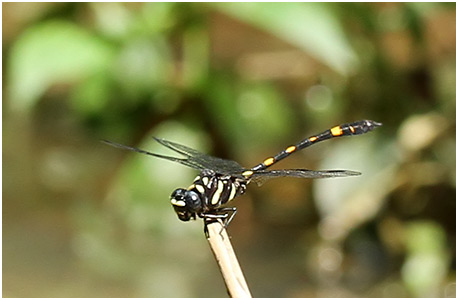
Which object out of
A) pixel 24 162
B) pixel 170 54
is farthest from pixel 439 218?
pixel 24 162

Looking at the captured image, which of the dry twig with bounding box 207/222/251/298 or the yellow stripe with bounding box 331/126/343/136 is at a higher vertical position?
the yellow stripe with bounding box 331/126/343/136

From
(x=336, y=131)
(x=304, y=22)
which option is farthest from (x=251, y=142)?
(x=336, y=131)

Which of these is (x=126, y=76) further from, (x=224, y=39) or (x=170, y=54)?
(x=224, y=39)

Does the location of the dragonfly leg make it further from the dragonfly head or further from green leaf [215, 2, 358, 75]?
green leaf [215, 2, 358, 75]

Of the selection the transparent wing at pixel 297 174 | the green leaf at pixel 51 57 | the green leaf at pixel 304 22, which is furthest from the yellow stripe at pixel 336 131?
the green leaf at pixel 51 57

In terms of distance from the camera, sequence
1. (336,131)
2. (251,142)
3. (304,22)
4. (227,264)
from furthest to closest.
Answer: (251,142) → (304,22) → (336,131) → (227,264)

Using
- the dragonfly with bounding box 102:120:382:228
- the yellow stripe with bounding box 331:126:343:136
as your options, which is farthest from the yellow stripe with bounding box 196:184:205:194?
the yellow stripe with bounding box 331:126:343:136

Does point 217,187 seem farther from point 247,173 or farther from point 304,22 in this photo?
point 304,22
